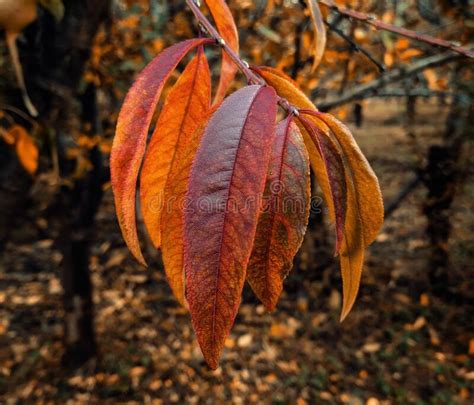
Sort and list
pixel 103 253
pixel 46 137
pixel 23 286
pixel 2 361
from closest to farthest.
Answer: pixel 46 137, pixel 2 361, pixel 23 286, pixel 103 253

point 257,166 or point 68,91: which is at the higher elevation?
point 257,166

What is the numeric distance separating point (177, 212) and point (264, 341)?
8.56 feet

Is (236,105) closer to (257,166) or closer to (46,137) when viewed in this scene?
(257,166)

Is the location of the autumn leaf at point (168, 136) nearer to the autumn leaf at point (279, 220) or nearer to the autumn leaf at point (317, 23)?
the autumn leaf at point (279, 220)

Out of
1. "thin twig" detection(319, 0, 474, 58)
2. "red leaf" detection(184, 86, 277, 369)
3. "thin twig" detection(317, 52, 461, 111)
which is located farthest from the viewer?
"thin twig" detection(317, 52, 461, 111)

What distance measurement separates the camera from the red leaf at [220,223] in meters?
0.20

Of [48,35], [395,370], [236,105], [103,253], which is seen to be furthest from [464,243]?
[236,105]

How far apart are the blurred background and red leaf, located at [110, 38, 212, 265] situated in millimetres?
910

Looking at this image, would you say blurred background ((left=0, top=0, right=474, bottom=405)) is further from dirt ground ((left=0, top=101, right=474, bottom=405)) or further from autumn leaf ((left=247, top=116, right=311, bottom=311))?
autumn leaf ((left=247, top=116, right=311, bottom=311))

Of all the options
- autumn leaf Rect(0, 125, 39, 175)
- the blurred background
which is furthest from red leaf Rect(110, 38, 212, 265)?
the blurred background

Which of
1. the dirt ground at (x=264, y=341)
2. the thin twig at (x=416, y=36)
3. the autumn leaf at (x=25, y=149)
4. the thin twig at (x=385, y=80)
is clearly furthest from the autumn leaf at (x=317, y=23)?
the dirt ground at (x=264, y=341)

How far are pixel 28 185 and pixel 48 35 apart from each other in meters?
0.44

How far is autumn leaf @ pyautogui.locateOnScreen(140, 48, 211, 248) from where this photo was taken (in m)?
0.30

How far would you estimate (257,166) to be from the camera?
0.22 metres
